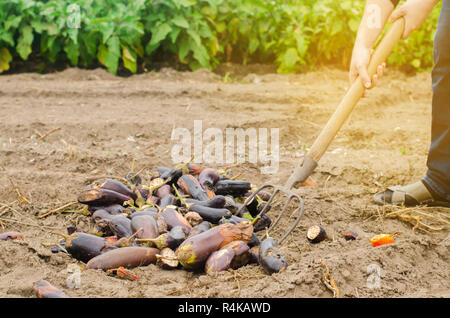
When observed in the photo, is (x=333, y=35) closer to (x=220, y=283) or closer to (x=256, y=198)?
(x=256, y=198)

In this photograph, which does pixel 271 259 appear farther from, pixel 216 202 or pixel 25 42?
pixel 25 42

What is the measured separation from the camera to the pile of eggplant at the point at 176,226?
194 cm

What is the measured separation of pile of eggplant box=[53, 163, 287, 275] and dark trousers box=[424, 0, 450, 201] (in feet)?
3.62

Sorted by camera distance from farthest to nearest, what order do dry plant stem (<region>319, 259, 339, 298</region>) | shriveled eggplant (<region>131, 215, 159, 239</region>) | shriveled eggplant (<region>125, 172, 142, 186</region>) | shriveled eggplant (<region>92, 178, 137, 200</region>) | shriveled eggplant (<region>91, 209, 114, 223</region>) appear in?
shriveled eggplant (<region>125, 172, 142, 186</region>) < shriveled eggplant (<region>92, 178, 137, 200</region>) < shriveled eggplant (<region>91, 209, 114, 223</region>) < shriveled eggplant (<region>131, 215, 159, 239</region>) < dry plant stem (<region>319, 259, 339, 298</region>)

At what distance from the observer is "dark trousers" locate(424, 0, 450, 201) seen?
2.55 m

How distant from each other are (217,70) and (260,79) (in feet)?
2.62

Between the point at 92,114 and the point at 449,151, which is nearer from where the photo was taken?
the point at 449,151

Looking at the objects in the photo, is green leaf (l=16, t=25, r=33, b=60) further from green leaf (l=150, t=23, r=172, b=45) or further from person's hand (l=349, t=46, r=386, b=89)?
person's hand (l=349, t=46, r=386, b=89)

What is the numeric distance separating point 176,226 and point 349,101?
122 cm

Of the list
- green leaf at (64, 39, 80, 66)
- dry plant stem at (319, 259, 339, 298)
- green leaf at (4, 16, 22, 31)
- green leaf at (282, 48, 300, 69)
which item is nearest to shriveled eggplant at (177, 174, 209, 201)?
dry plant stem at (319, 259, 339, 298)

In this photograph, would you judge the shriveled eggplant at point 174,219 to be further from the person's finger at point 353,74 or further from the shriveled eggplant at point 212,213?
the person's finger at point 353,74

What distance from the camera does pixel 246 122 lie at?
4379mm

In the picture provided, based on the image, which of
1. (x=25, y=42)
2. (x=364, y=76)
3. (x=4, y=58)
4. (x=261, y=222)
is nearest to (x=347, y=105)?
(x=364, y=76)
